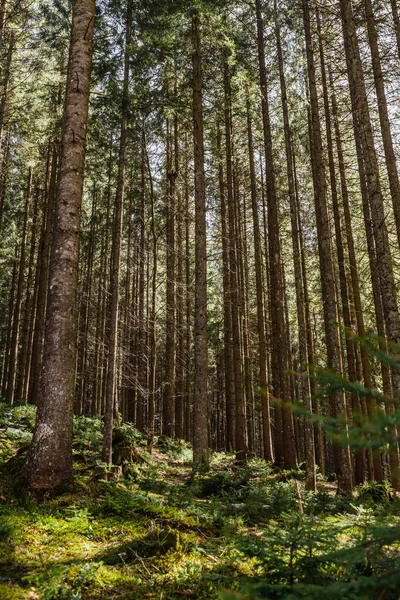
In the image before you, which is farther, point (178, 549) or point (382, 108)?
point (382, 108)

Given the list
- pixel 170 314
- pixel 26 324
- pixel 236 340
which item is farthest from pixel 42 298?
pixel 236 340

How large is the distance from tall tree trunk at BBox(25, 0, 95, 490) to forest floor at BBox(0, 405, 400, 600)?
43 cm

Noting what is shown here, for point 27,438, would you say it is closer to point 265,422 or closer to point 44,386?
point 44,386

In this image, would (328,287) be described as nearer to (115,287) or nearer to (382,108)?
(382,108)

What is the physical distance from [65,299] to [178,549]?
149 inches

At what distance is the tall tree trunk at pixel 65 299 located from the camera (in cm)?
551

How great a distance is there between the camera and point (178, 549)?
4.11 metres

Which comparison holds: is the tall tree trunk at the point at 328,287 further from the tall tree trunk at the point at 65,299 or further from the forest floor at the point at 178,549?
the tall tree trunk at the point at 65,299

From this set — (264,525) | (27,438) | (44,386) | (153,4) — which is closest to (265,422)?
(27,438)

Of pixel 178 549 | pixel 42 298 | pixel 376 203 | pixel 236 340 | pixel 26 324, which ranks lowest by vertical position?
pixel 178 549

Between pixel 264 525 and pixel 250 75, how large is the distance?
12.3 metres

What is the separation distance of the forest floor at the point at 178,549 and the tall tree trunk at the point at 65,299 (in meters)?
0.43

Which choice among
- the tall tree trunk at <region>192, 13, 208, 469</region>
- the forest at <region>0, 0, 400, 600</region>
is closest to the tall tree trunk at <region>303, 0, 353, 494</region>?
the forest at <region>0, 0, 400, 600</region>

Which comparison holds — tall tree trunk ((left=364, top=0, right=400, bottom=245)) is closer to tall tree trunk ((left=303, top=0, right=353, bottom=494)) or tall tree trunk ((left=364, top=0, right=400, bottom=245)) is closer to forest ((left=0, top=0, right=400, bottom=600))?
forest ((left=0, top=0, right=400, bottom=600))
